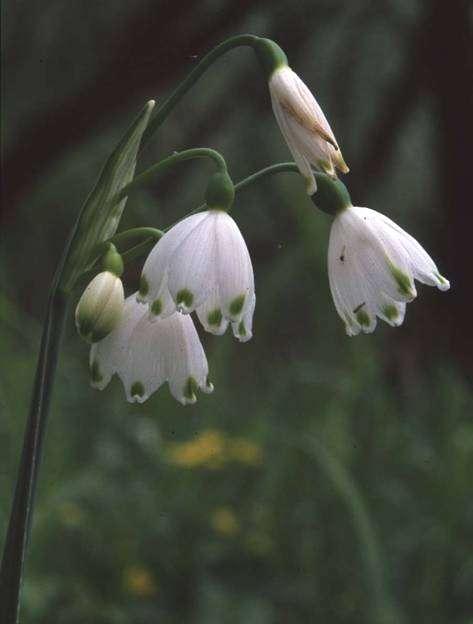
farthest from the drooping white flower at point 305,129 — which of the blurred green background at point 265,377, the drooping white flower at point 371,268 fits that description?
the blurred green background at point 265,377

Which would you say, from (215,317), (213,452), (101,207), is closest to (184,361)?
(215,317)

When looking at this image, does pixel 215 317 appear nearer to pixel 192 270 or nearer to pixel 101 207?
pixel 192 270

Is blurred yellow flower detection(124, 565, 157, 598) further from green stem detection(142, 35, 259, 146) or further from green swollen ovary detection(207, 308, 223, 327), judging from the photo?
green stem detection(142, 35, 259, 146)

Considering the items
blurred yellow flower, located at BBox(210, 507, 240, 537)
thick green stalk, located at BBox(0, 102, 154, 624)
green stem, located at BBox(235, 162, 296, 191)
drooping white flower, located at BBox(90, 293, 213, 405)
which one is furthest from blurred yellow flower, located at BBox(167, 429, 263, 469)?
green stem, located at BBox(235, 162, 296, 191)

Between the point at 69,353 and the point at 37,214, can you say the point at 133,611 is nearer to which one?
the point at 69,353

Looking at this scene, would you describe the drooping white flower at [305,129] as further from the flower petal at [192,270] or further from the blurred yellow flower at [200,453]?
the blurred yellow flower at [200,453]

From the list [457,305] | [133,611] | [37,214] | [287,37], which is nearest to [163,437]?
[133,611]
